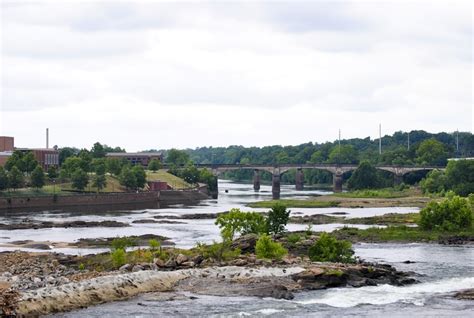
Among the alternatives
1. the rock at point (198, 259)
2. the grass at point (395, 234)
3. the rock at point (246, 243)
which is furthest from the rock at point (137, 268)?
the grass at point (395, 234)

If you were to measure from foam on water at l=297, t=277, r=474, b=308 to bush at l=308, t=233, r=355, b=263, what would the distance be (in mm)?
10962

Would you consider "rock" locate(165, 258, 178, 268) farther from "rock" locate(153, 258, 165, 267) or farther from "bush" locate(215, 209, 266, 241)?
"bush" locate(215, 209, 266, 241)

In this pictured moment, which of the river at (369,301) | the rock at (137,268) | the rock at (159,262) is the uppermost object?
the rock at (159,262)

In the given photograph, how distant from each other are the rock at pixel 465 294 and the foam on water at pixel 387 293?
165 cm

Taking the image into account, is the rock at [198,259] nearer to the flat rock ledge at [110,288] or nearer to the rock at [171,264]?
the rock at [171,264]

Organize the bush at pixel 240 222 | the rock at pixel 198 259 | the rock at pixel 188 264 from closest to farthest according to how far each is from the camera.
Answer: the rock at pixel 188 264
the rock at pixel 198 259
the bush at pixel 240 222

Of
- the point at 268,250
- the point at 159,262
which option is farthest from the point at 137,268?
the point at 268,250

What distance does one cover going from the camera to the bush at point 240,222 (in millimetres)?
109688

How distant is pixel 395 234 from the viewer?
434ft

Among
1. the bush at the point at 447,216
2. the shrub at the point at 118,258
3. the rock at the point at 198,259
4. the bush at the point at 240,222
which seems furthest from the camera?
the bush at the point at 447,216

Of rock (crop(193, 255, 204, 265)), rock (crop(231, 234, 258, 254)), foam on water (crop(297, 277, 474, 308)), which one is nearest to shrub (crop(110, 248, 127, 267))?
rock (crop(193, 255, 204, 265))

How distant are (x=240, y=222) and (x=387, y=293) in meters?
32.3

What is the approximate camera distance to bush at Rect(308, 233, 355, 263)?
9644 centimetres

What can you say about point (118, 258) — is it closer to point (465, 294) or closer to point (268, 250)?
point (268, 250)
